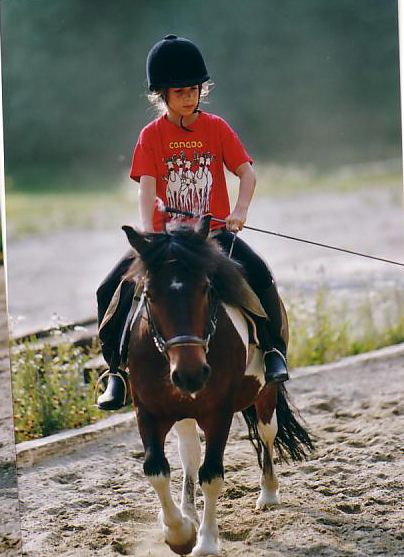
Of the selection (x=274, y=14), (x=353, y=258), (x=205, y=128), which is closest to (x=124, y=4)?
(x=274, y=14)

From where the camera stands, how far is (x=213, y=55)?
5.68 metres

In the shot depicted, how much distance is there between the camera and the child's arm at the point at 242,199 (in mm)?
3840

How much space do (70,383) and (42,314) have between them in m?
0.62

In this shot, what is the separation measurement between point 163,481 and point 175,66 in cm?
160

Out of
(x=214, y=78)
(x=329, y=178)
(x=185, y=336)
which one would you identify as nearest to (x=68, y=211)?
Answer: (x=214, y=78)

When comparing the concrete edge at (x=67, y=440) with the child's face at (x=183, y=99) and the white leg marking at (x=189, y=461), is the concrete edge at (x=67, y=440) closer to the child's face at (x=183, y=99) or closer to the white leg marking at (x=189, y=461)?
the white leg marking at (x=189, y=461)

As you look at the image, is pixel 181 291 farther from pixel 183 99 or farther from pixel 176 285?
pixel 183 99

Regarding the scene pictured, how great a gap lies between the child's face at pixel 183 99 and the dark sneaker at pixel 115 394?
1.09 meters

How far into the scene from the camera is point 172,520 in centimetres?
358

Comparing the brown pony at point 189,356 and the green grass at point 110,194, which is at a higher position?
the green grass at point 110,194

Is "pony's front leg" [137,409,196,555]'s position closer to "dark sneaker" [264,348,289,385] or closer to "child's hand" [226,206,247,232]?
"dark sneaker" [264,348,289,385]

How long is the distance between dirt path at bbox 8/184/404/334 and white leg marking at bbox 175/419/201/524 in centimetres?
191

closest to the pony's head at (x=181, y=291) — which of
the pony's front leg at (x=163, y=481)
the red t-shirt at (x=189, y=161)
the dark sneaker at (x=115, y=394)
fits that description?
the pony's front leg at (x=163, y=481)

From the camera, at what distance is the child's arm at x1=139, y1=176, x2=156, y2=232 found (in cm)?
384
